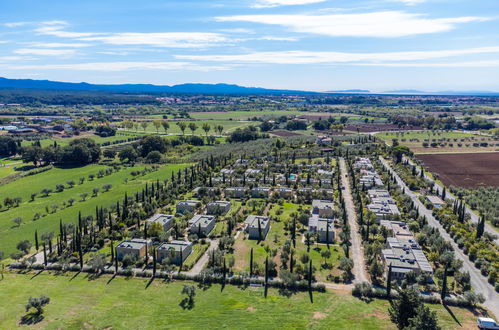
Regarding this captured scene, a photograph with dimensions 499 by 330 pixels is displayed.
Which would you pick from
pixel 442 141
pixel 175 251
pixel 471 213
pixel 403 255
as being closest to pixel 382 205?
pixel 471 213

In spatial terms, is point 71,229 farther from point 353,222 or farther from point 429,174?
point 429,174

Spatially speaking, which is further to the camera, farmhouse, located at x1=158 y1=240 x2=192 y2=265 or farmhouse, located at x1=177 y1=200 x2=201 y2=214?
farmhouse, located at x1=177 y1=200 x2=201 y2=214

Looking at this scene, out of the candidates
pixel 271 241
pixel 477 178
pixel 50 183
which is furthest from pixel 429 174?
pixel 50 183

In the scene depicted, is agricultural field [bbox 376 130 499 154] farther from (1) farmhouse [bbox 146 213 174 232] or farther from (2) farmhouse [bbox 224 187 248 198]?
(1) farmhouse [bbox 146 213 174 232]

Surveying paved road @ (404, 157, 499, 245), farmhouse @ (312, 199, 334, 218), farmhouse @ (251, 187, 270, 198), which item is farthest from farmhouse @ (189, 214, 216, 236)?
paved road @ (404, 157, 499, 245)

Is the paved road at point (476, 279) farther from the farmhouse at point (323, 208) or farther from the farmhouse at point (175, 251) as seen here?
the farmhouse at point (175, 251)

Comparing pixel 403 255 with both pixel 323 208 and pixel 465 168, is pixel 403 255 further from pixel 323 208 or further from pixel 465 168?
pixel 465 168

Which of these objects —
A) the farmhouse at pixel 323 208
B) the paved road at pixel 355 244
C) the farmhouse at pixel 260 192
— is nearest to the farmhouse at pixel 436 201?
the paved road at pixel 355 244
